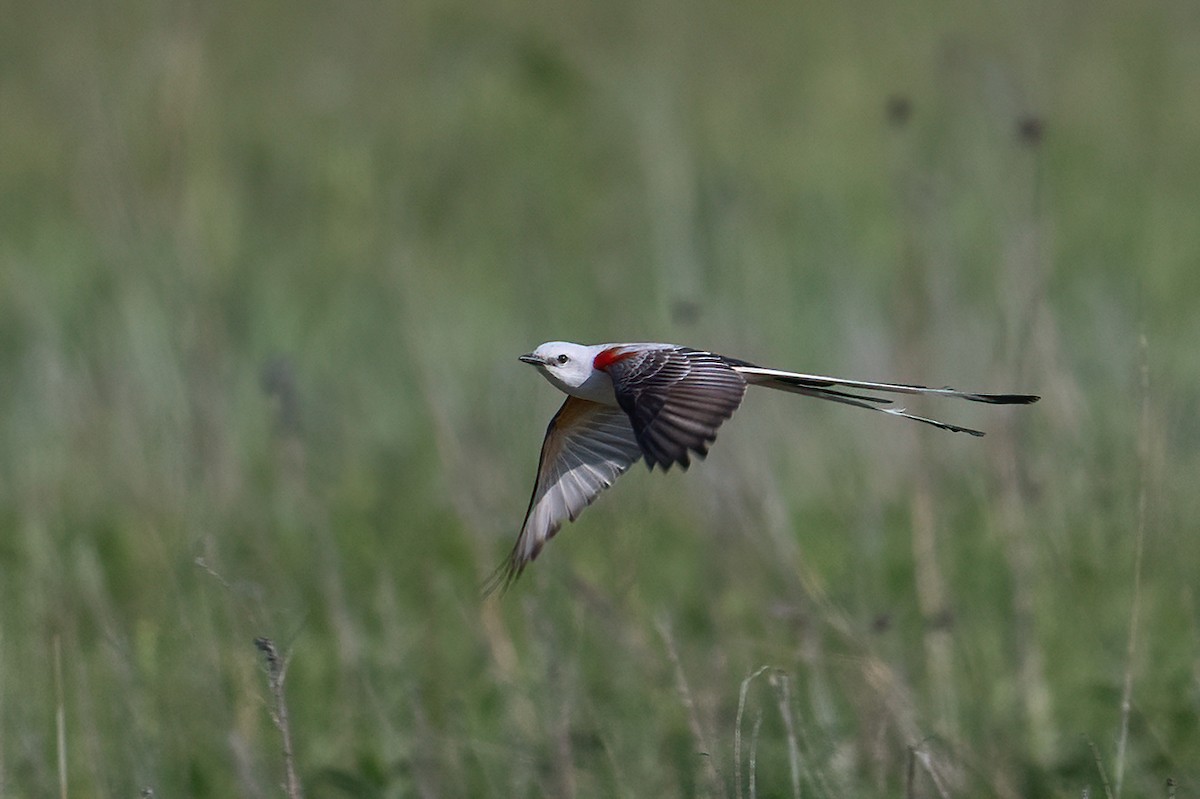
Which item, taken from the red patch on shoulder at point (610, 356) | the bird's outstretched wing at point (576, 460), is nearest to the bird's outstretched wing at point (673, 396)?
the red patch on shoulder at point (610, 356)

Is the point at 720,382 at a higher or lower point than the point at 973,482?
higher

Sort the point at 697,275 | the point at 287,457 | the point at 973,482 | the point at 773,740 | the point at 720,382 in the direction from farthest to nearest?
the point at 697,275, the point at 973,482, the point at 287,457, the point at 773,740, the point at 720,382

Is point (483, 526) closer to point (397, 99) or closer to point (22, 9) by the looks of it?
point (397, 99)

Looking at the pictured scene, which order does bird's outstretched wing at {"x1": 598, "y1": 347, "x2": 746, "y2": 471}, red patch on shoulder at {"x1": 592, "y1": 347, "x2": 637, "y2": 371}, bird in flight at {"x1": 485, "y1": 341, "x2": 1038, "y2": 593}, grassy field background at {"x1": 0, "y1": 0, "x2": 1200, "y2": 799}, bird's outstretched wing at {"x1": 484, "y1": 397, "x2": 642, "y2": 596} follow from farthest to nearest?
grassy field background at {"x1": 0, "y1": 0, "x2": 1200, "y2": 799} → bird's outstretched wing at {"x1": 484, "y1": 397, "x2": 642, "y2": 596} → red patch on shoulder at {"x1": 592, "y1": 347, "x2": 637, "y2": 371} → bird in flight at {"x1": 485, "y1": 341, "x2": 1038, "y2": 593} → bird's outstretched wing at {"x1": 598, "y1": 347, "x2": 746, "y2": 471}

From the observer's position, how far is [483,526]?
Result: 468 cm

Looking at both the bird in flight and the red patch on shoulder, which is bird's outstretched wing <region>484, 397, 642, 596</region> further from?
the red patch on shoulder

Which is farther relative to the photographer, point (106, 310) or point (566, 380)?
point (106, 310)

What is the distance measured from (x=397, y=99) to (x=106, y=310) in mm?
3380

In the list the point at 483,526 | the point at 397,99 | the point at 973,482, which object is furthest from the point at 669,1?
the point at 483,526

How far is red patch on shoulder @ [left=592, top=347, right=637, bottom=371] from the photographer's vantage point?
3486 mm

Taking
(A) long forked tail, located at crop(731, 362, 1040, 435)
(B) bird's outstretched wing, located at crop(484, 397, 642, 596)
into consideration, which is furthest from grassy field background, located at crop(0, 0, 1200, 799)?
(A) long forked tail, located at crop(731, 362, 1040, 435)

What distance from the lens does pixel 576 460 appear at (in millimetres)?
3877

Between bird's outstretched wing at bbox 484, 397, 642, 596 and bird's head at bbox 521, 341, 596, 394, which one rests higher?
bird's head at bbox 521, 341, 596, 394

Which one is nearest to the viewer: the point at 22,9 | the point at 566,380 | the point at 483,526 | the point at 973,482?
the point at 566,380
